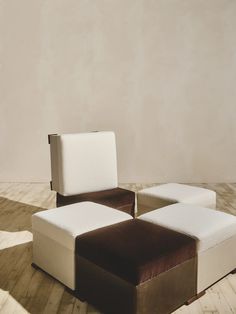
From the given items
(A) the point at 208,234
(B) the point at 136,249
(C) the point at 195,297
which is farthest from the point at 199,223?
(B) the point at 136,249

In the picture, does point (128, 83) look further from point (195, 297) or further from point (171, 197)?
point (195, 297)

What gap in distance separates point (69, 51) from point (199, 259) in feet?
12.4

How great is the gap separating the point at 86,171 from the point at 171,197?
782 millimetres

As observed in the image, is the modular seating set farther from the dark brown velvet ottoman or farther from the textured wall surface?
the textured wall surface

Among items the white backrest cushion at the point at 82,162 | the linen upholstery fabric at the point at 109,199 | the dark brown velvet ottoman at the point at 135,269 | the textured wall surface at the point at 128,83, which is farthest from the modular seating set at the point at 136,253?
the textured wall surface at the point at 128,83

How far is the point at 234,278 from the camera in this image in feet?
8.43

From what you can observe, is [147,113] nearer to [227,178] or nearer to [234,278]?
[227,178]

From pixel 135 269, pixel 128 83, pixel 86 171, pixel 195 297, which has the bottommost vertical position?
pixel 195 297

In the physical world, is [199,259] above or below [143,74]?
below

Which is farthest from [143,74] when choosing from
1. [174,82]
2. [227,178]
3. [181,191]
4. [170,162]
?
[181,191]

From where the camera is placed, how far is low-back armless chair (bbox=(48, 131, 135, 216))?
3330 mm

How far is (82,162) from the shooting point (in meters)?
3.43

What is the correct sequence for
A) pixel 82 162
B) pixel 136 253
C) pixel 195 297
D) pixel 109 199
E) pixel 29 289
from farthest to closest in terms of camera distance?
pixel 82 162 < pixel 109 199 < pixel 29 289 < pixel 195 297 < pixel 136 253

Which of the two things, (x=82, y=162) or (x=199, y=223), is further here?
(x=82, y=162)
